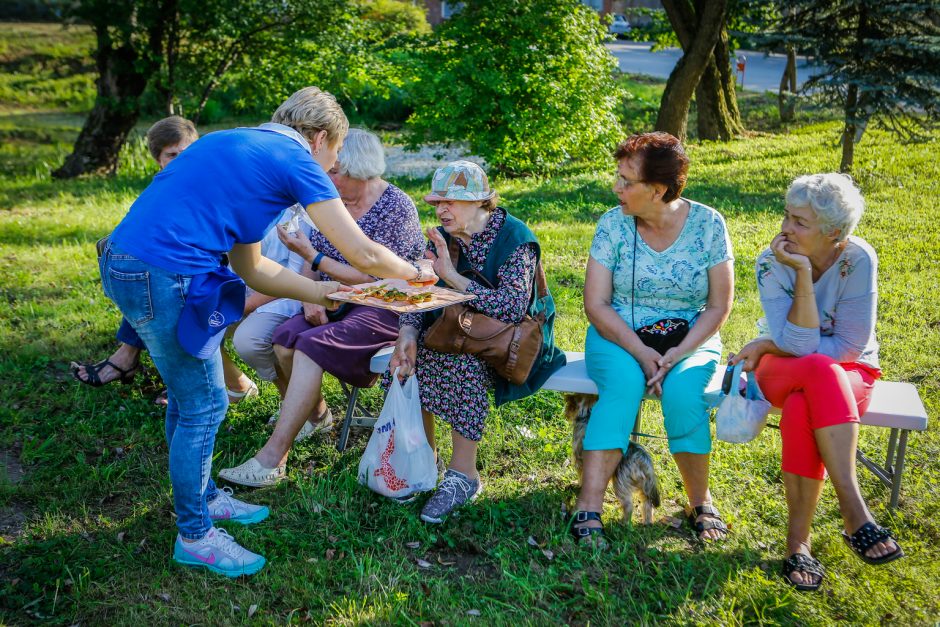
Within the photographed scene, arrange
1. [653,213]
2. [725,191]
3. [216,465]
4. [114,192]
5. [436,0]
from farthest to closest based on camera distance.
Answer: [436,0]
[114,192]
[725,191]
[216,465]
[653,213]

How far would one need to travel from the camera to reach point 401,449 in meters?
3.53

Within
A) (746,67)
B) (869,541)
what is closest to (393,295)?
(869,541)

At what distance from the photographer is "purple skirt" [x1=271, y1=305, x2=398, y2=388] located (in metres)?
3.79

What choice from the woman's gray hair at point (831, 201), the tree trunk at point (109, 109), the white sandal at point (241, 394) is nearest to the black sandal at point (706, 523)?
the woman's gray hair at point (831, 201)

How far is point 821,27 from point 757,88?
1036 cm

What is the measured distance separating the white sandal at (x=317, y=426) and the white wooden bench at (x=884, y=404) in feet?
2.00

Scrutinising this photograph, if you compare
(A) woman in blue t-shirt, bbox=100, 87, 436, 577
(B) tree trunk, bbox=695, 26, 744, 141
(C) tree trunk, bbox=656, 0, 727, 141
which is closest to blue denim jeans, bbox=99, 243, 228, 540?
(A) woman in blue t-shirt, bbox=100, 87, 436, 577

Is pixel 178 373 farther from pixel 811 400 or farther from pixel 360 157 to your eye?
pixel 811 400

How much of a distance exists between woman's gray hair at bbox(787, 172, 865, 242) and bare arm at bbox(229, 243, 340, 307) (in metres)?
1.90

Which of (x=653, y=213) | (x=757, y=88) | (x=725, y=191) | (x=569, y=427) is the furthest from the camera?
(x=757, y=88)

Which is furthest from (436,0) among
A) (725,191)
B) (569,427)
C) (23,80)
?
(569,427)

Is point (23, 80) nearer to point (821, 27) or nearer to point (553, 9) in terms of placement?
point (553, 9)

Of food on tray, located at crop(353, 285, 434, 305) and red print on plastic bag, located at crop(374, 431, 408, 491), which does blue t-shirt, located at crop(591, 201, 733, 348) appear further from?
red print on plastic bag, located at crop(374, 431, 408, 491)

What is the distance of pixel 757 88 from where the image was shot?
19062 millimetres
